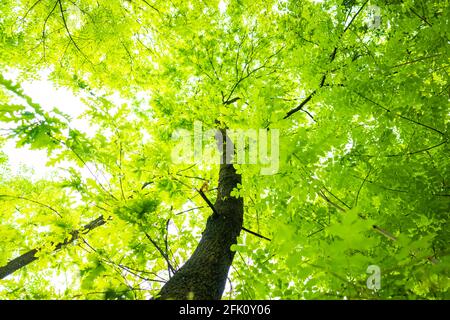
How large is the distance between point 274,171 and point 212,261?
132 cm

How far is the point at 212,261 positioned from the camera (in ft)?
8.81

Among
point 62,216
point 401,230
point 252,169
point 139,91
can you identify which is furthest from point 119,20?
point 401,230

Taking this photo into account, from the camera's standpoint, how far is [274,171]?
1.82 metres

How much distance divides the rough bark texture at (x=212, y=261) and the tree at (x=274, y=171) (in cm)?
2

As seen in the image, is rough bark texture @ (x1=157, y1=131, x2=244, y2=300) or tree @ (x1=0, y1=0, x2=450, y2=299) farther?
rough bark texture @ (x1=157, y1=131, x2=244, y2=300)

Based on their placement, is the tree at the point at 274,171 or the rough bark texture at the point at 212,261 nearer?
the tree at the point at 274,171

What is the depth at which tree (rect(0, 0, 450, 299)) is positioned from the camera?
1416mm

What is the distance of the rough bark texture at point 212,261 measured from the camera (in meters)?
2.30

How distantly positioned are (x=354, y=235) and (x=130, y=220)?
1.78m

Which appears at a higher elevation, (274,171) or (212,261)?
(274,171)

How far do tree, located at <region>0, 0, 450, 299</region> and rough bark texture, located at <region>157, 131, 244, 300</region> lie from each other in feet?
0.06

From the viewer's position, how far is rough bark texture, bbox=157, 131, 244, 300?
7.55 feet

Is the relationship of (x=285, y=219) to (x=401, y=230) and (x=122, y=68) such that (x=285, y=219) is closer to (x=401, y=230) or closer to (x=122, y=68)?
(x=401, y=230)

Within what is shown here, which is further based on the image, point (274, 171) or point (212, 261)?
point (212, 261)
